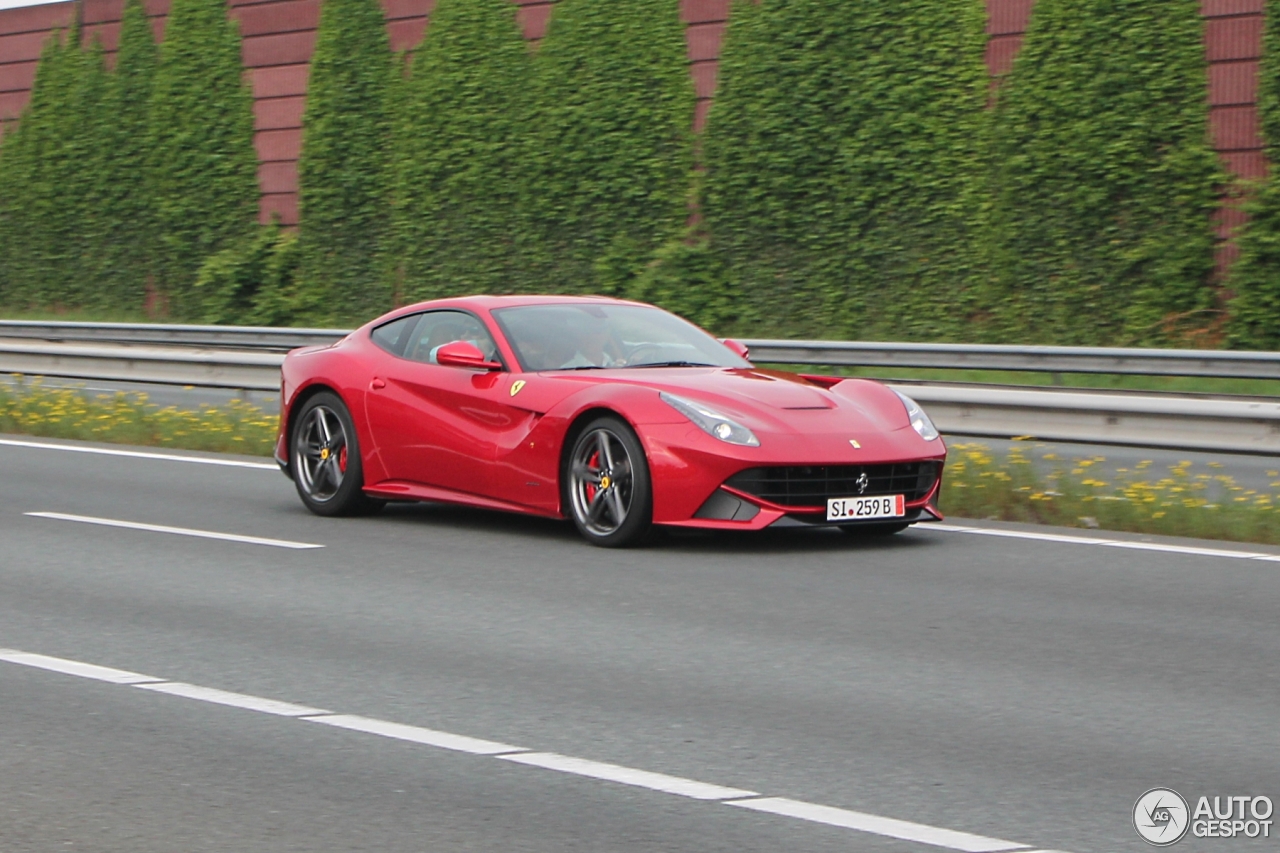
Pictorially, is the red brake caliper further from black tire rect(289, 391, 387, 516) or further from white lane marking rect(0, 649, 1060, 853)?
white lane marking rect(0, 649, 1060, 853)

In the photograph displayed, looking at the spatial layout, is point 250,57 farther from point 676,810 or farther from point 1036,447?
point 676,810

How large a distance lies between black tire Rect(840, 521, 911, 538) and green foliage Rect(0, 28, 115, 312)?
94.2ft

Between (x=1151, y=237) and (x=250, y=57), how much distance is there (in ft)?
58.3

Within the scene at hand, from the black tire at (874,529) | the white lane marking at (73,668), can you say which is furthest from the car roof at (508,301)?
the white lane marking at (73,668)

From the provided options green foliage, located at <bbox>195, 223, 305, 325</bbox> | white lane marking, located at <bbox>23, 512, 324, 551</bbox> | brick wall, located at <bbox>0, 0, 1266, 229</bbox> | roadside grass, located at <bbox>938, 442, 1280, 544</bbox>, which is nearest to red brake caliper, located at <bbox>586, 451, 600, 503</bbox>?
white lane marking, located at <bbox>23, 512, 324, 551</bbox>

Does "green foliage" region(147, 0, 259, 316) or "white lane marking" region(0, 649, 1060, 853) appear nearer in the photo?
"white lane marking" region(0, 649, 1060, 853)

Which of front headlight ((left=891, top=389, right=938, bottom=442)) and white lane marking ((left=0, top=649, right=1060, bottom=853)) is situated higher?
front headlight ((left=891, top=389, right=938, bottom=442))

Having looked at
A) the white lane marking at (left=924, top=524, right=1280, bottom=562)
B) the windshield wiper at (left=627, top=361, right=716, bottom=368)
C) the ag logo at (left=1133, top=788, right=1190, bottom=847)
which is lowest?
the white lane marking at (left=924, top=524, right=1280, bottom=562)

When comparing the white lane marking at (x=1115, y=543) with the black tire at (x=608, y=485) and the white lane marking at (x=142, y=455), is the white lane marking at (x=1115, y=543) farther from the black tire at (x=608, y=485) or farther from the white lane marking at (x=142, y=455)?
the white lane marking at (x=142, y=455)

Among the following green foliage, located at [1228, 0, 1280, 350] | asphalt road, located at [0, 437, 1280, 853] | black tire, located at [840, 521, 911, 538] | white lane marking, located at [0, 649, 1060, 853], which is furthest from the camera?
green foliage, located at [1228, 0, 1280, 350]

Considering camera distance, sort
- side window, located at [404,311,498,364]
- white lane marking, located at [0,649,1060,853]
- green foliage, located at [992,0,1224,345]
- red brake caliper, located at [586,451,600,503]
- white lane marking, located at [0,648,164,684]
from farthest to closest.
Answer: green foliage, located at [992,0,1224,345] < side window, located at [404,311,498,364] < red brake caliper, located at [586,451,600,503] < white lane marking, located at [0,648,164,684] < white lane marking, located at [0,649,1060,853]

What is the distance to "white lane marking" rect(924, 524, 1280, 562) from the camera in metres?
8.98

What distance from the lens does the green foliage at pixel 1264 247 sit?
70.6 ft

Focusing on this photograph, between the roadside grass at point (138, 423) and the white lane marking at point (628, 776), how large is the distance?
387 inches
